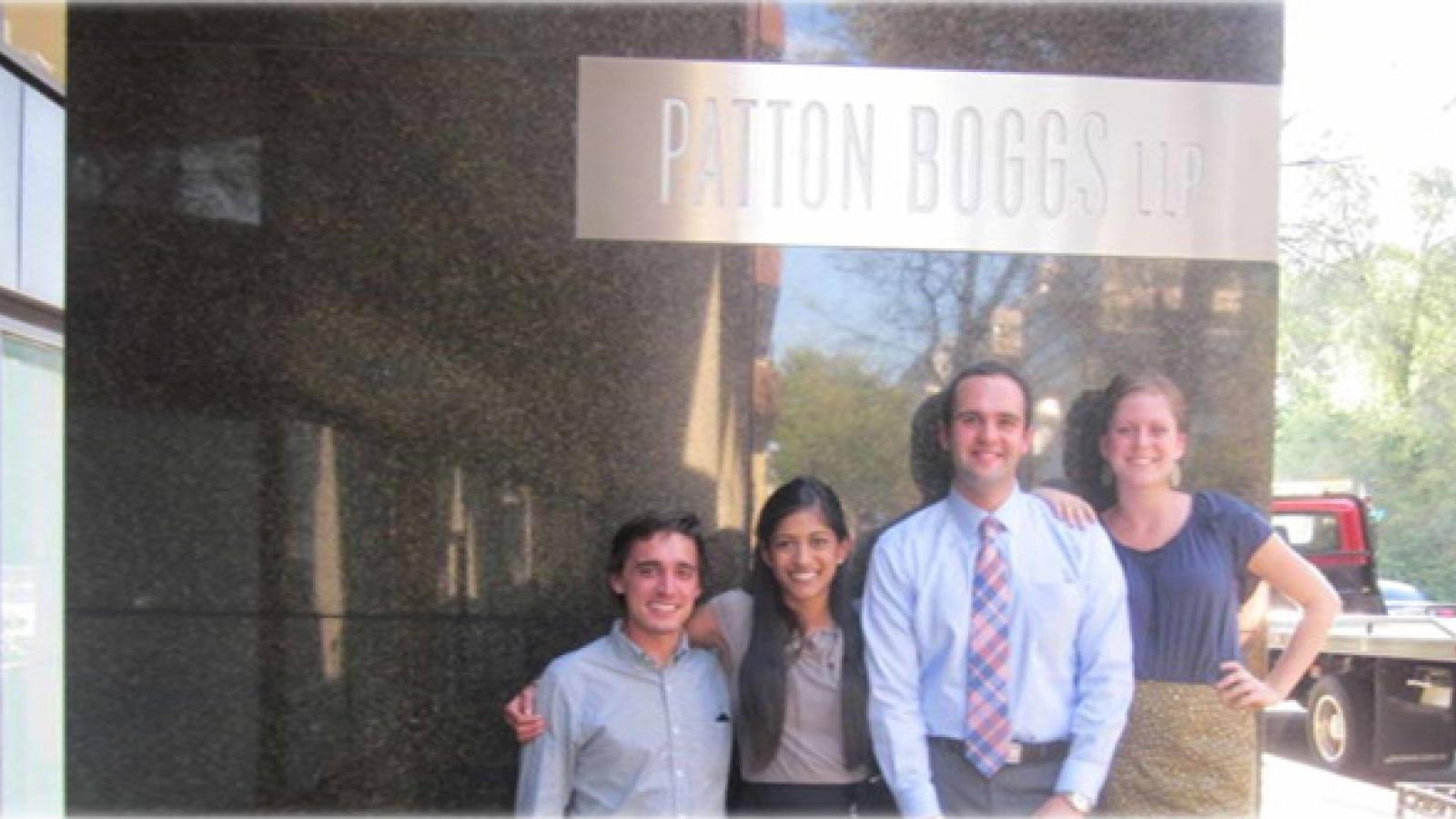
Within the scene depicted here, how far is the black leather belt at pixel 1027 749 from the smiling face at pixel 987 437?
58 centimetres

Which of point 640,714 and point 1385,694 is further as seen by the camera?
point 1385,694

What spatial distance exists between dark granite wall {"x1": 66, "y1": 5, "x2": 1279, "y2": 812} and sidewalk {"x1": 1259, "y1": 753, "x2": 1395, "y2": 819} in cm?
577

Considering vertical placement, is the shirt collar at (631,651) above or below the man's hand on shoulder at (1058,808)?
above

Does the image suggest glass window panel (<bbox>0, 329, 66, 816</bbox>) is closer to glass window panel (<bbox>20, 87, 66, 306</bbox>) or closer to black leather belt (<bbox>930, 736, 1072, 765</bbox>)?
glass window panel (<bbox>20, 87, 66, 306</bbox>)

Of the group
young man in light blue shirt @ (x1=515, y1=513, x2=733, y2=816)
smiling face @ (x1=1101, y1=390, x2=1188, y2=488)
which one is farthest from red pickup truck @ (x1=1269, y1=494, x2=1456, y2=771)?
young man in light blue shirt @ (x1=515, y1=513, x2=733, y2=816)

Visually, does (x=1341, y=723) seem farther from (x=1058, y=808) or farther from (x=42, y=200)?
(x=42, y=200)

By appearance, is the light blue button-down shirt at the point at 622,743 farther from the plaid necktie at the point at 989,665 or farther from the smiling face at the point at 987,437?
the smiling face at the point at 987,437

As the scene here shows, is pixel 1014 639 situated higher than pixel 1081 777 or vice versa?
pixel 1014 639

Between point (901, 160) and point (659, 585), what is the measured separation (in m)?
1.31

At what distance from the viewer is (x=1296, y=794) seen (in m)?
9.16

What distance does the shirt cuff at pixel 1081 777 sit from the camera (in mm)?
3340

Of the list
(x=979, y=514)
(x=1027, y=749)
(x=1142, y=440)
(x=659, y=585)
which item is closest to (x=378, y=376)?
(x=659, y=585)

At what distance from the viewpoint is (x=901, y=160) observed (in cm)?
366

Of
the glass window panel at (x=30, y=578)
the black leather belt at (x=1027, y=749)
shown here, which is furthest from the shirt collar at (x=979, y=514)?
the glass window panel at (x=30, y=578)
